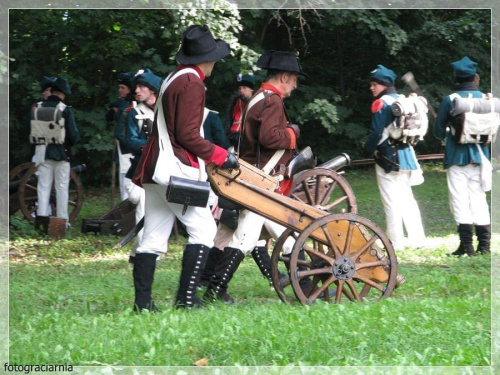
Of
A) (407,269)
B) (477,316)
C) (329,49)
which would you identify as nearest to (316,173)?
(407,269)

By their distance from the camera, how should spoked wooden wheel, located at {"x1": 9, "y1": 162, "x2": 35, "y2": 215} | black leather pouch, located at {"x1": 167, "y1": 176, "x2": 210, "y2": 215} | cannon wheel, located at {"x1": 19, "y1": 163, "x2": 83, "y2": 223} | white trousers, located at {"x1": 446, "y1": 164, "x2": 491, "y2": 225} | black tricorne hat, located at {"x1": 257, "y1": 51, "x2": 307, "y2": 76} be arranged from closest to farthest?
1. black leather pouch, located at {"x1": 167, "y1": 176, "x2": 210, "y2": 215}
2. black tricorne hat, located at {"x1": 257, "y1": 51, "x2": 307, "y2": 76}
3. white trousers, located at {"x1": 446, "y1": 164, "x2": 491, "y2": 225}
4. cannon wheel, located at {"x1": 19, "y1": 163, "x2": 83, "y2": 223}
5. spoked wooden wheel, located at {"x1": 9, "y1": 162, "x2": 35, "y2": 215}

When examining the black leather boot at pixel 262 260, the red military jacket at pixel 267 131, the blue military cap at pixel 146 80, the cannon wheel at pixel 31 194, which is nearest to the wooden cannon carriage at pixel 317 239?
the red military jacket at pixel 267 131

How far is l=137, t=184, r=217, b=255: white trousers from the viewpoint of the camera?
5957 millimetres

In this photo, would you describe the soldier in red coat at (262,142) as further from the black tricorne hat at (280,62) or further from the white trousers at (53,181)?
the white trousers at (53,181)

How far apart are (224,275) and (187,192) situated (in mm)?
1162

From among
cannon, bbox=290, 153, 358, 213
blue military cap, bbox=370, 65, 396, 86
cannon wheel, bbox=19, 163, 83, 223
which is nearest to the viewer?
cannon, bbox=290, 153, 358, 213

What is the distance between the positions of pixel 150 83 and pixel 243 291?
9.14 feet

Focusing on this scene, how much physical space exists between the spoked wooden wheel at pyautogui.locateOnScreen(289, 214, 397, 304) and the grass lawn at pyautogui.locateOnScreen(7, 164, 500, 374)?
0.63ft

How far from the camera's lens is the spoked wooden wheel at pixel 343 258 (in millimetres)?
6062

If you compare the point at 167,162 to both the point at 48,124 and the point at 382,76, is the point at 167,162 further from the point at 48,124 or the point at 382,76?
the point at 48,124

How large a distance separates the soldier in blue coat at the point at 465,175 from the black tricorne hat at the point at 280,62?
3034 millimetres

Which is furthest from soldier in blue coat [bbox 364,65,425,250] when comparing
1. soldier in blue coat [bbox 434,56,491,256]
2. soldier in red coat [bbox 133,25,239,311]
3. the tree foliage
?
soldier in red coat [bbox 133,25,239,311]

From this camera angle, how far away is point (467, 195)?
9.48 metres

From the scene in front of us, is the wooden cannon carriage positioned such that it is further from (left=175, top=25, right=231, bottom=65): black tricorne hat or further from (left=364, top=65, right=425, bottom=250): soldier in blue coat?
(left=364, top=65, right=425, bottom=250): soldier in blue coat
